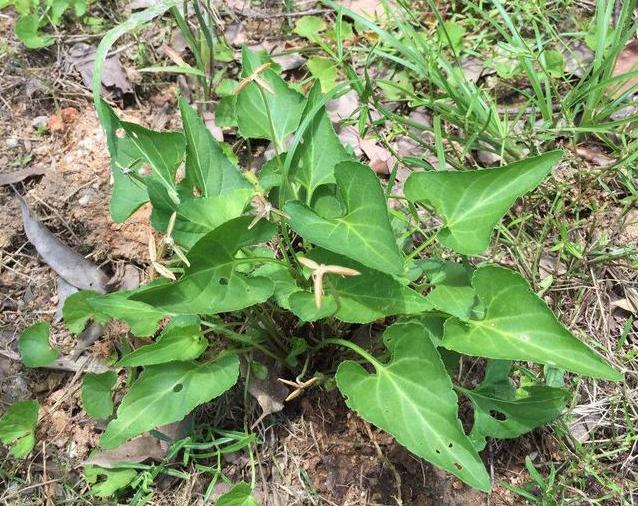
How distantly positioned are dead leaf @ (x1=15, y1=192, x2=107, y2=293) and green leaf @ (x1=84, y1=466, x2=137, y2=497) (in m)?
0.53

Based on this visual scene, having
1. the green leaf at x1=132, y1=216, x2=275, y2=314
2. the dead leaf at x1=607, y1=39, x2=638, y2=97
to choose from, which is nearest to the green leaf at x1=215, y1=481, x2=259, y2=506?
the green leaf at x1=132, y1=216, x2=275, y2=314

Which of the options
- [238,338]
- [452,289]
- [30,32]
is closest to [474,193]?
[452,289]

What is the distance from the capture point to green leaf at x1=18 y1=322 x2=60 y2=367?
5.93 ft

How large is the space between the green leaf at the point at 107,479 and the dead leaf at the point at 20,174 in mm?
967

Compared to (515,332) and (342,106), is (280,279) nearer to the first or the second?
(515,332)

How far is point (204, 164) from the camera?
1.57 metres

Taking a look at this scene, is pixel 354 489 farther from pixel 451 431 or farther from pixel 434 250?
pixel 434 250

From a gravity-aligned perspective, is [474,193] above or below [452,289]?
above

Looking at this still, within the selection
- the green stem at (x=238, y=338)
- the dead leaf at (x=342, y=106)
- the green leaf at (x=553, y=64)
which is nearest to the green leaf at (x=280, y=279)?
the green stem at (x=238, y=338)

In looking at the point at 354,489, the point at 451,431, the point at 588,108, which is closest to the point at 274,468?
the point at 354,489

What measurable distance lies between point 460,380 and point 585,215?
72 centimetres

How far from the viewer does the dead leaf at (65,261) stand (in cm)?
198

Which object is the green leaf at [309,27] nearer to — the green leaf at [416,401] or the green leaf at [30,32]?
the green leaf at [30,32]

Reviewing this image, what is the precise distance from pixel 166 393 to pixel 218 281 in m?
0.36
